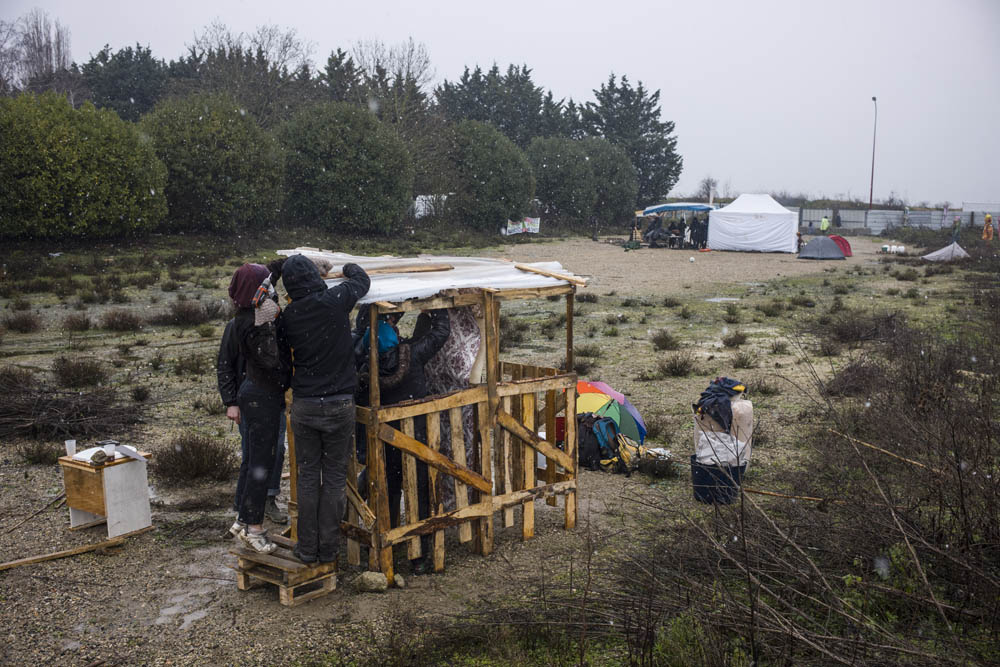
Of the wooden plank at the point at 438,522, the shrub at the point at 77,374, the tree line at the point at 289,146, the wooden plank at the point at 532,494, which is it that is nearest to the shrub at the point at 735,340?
the wooden plank at the point at 532,494

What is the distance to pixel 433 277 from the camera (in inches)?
219

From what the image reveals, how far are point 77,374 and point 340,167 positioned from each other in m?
25.8

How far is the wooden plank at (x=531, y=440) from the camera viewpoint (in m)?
5.64

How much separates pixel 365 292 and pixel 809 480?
4053mm

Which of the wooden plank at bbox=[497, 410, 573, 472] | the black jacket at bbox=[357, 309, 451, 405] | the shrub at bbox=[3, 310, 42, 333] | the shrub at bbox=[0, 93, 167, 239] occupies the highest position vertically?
the shrub at bbox=[0, 93, 167, 239]

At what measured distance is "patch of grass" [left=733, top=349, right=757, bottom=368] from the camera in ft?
39.4

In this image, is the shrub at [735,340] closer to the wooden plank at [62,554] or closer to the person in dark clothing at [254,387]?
the person in dark clothing at [254,387]

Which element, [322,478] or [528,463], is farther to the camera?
[528,463]

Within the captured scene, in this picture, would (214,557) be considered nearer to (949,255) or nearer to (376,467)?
(376,467)

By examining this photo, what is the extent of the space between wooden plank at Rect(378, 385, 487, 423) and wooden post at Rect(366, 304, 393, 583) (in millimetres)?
87

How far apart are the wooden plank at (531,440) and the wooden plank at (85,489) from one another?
2.84 meters

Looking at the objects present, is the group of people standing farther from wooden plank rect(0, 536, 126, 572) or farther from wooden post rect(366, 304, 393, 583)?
wooden plank rect(0, 536, 126, 572)

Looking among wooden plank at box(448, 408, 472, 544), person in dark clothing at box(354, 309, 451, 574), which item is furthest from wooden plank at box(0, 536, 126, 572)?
wooden plank at box(448, 408, 472, 544)

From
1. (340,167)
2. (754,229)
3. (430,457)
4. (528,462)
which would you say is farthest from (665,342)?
(754,229)
